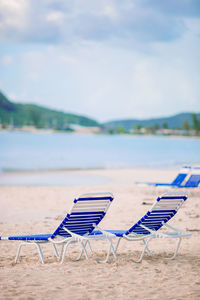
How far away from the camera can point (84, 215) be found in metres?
5.42

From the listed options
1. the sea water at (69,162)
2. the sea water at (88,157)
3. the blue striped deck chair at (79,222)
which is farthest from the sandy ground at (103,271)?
the sea water at (88,157)

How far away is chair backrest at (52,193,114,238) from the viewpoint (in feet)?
17.4

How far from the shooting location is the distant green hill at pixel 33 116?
407ft

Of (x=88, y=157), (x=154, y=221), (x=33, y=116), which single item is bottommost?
(x=88, y=157)

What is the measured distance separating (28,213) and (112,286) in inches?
230

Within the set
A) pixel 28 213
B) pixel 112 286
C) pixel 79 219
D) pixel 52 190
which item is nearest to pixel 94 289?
pixel 112 286

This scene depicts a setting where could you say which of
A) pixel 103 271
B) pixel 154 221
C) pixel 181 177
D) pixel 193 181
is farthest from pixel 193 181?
pixel 103 271

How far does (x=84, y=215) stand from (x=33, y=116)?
126941 mm

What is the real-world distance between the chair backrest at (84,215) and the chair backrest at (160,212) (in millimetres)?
450

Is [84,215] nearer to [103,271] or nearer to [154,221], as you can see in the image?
[103,271]

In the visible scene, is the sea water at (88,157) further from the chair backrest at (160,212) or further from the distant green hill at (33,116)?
the distant green hill at (33,116)

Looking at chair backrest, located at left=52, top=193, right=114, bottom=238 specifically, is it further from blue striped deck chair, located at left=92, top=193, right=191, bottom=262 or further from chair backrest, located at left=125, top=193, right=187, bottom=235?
chair backrest, located at left=125, top=193, right=187, bottom=235

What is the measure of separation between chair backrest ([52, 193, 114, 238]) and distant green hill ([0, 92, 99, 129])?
386ft

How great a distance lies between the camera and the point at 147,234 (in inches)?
231
